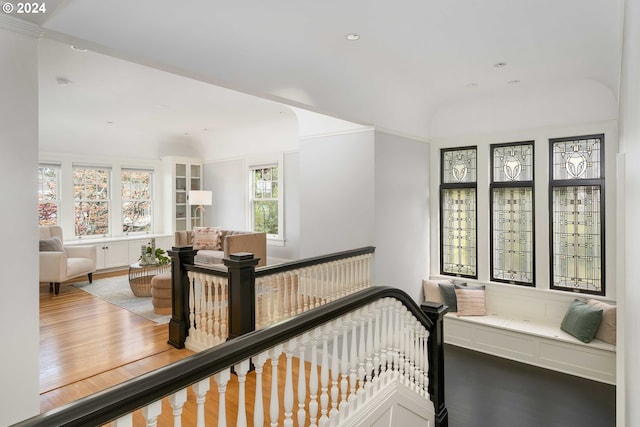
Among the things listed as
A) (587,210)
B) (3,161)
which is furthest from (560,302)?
(3,161)

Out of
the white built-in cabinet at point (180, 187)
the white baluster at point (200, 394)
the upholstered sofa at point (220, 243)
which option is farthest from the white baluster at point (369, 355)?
the white built-in cabinet at point (180, 187)

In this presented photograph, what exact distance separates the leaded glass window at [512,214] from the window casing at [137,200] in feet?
24.3

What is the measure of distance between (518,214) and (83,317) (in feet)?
20.0

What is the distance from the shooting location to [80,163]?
770 cm

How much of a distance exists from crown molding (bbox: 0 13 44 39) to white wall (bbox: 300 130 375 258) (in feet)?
11.3

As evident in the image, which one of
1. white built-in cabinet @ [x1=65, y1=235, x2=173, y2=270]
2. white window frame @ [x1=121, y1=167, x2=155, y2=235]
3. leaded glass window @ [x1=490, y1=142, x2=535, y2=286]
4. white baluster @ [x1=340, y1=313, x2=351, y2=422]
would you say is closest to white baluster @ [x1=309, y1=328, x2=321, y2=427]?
white baluster @ [x1=340, y1=313, x2=351, y2=422]

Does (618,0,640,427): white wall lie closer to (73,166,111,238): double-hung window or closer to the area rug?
the area rug

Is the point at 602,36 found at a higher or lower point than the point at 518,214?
higher

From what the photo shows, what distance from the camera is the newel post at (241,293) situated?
10.8ft

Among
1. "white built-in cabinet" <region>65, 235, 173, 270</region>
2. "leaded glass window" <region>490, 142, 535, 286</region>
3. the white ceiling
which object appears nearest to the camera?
the white ceiling

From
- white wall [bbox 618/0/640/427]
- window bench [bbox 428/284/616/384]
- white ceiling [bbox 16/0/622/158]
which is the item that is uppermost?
white ceiling [bbox 16/0/622/158]

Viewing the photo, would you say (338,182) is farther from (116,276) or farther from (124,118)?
(116,276)

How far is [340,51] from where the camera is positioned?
3924mm

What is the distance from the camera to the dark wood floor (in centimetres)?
354
